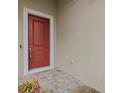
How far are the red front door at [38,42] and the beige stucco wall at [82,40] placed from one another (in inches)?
16.2

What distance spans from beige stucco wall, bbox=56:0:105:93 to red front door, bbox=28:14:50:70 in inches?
16.2

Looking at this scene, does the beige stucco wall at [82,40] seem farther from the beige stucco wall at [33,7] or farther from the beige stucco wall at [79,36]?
the beige stucco wall at [33,7]

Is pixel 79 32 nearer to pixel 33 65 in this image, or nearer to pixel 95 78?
pixel 95 78

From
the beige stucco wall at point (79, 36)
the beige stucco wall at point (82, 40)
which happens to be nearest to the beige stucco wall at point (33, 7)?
the beige stucco wall at point (79, 36)

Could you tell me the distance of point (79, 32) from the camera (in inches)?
144

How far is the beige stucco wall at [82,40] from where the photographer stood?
3.12 meters

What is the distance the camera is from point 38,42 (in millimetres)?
4020

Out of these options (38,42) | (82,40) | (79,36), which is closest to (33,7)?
(38,42)

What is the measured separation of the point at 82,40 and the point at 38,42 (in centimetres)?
138

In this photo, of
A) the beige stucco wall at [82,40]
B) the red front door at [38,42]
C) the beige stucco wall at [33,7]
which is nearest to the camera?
the beige stucco wall at [82,40]

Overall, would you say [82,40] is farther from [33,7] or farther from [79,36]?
[33,7]
